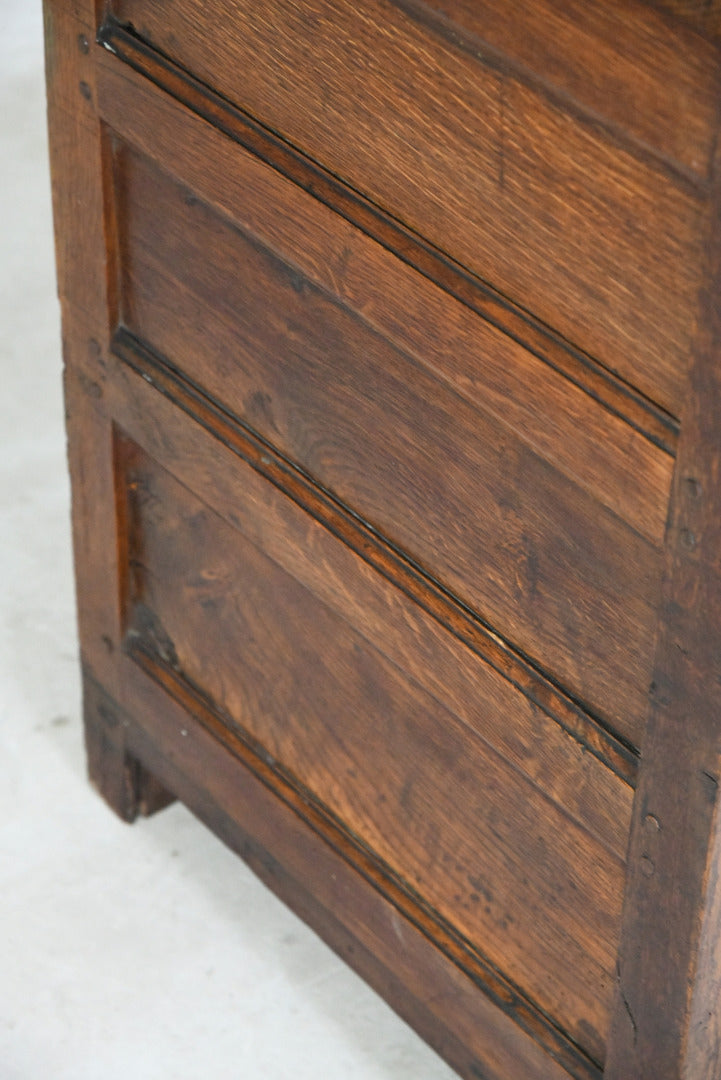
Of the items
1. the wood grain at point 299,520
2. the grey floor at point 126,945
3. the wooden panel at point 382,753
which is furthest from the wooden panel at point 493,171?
the grey floor at point 126,945

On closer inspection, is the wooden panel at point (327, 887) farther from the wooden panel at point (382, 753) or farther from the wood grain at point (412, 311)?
the wood grain at point (412, 311)

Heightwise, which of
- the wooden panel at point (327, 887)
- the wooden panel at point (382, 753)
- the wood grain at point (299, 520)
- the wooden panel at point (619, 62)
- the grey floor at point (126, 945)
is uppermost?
the wooden panel at point (619, 62)

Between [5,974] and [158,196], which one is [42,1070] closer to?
[5,974]

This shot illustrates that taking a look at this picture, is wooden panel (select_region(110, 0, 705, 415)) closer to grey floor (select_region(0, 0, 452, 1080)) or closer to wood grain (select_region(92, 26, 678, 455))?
wood grain (select_region(92, 26, 678, 455))

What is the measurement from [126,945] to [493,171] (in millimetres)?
1325

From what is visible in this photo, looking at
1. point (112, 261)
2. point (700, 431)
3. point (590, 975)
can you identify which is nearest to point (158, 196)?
point (112, 261)

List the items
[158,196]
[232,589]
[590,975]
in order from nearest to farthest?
[590,975] → [158,196] → [232,589]

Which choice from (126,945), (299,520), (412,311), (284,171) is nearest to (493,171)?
(412,311)

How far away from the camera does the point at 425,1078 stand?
2178 millimetres

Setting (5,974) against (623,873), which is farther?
(5,974)

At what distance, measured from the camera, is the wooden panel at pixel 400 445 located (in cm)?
151

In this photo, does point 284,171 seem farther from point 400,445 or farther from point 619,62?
point 619,62

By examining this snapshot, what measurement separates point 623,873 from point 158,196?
2.88 feet

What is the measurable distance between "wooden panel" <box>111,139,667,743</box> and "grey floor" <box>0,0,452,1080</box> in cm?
82
